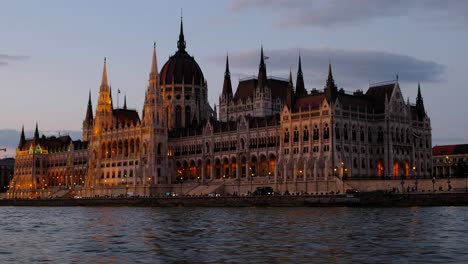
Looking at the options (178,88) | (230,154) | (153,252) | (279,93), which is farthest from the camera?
(178,88)

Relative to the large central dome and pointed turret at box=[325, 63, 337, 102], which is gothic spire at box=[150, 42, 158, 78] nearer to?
the large central dome

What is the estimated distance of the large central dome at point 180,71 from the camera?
19362cm

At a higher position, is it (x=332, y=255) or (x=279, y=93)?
(x=279, y=93)

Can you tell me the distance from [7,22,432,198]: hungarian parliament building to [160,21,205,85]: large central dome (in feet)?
0.94

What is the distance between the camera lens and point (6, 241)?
53.8 metres

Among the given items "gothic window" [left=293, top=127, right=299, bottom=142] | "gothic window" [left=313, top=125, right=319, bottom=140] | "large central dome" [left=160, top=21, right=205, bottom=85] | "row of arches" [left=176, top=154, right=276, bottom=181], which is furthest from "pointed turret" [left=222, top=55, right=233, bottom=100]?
"gothic window" [left=313, top=125, right=319, bottom=140]

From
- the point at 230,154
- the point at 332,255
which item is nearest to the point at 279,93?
the point at 230,154

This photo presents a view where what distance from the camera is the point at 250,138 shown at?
155m

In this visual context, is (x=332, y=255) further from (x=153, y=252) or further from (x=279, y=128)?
(x=279, y=128)

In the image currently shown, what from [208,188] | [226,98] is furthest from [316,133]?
[226,98]

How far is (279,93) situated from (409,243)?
13133cm

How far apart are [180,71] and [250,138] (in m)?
46.7

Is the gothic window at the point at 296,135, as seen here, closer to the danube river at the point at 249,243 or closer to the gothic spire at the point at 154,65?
the gothic spire at the point at 154,65

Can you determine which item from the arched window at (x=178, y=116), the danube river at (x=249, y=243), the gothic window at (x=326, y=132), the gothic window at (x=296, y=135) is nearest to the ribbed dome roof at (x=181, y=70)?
the arched window at (x=178, y=116)
